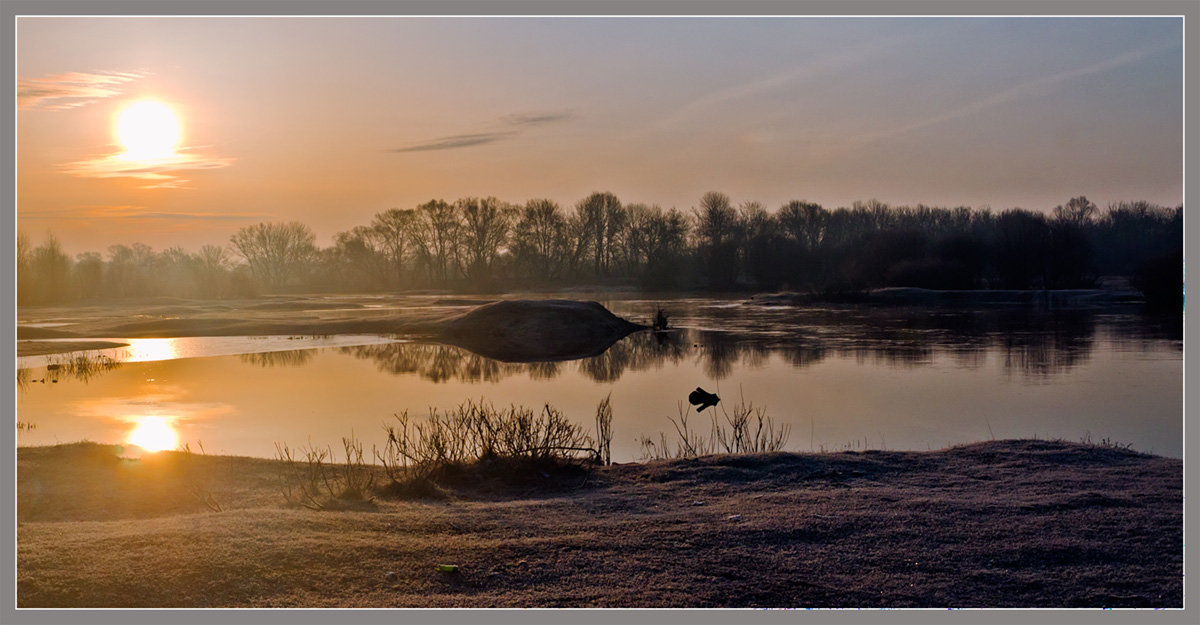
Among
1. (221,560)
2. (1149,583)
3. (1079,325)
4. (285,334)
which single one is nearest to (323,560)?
(221,560)

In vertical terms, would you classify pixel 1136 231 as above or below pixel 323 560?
above

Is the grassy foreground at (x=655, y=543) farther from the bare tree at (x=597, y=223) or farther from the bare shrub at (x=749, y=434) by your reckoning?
the bare tree at (x=597, y=223)

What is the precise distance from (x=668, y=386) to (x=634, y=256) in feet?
178

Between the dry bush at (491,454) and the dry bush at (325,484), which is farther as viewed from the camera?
the dry bush at (491,454)

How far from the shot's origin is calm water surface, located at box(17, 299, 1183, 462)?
13.9 m

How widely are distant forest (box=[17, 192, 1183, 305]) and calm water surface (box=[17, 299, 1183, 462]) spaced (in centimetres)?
2507

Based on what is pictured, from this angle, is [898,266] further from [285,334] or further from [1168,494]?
[1168,494]

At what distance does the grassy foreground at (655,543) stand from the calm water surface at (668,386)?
331 cm

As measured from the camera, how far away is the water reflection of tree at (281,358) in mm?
24141

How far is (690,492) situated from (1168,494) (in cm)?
416

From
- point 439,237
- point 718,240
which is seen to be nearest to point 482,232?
point 439,237

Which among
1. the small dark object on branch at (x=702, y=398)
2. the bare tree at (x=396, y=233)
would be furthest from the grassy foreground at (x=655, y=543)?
the bare tree at (x=396, y=233)

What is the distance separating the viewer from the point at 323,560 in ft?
20.5

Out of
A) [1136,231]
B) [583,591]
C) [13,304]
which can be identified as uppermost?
[1136,231]
